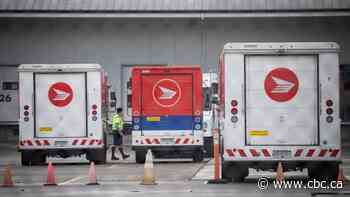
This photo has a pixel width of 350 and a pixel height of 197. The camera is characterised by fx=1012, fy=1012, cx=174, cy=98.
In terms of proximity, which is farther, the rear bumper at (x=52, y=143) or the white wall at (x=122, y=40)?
the white wall at (x=122, y=40)

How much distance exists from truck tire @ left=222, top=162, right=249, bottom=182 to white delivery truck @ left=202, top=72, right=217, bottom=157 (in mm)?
13782

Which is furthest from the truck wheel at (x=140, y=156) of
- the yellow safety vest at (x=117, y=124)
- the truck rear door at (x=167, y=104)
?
the yellow safety vest at (x=117, y=124)

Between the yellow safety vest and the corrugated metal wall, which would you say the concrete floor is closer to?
the yellow safety vest

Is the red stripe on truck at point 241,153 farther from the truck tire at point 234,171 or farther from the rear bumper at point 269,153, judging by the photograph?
the truck tire at point 234,171

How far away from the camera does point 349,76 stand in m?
49.2

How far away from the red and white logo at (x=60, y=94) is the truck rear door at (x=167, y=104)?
7.60 ft

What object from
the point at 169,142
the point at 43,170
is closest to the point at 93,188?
the point at 43,170

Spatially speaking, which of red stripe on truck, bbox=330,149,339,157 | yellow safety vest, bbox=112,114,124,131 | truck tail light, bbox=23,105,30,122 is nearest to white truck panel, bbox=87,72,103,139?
truck tail light, bbox=23,105,30,122

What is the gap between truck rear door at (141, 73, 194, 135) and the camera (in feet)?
103

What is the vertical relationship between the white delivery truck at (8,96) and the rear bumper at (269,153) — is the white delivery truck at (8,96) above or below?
above

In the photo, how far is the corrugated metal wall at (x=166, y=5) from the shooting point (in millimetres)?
46500

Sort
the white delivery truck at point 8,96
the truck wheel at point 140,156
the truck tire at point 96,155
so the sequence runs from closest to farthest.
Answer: the truck tire at point 96,155 → the truck wheel at point 140,156 → the white delivery truck at point 8,96

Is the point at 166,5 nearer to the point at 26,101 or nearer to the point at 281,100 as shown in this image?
the point at 26,101

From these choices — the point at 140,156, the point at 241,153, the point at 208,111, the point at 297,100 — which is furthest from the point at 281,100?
the point at 208,111
